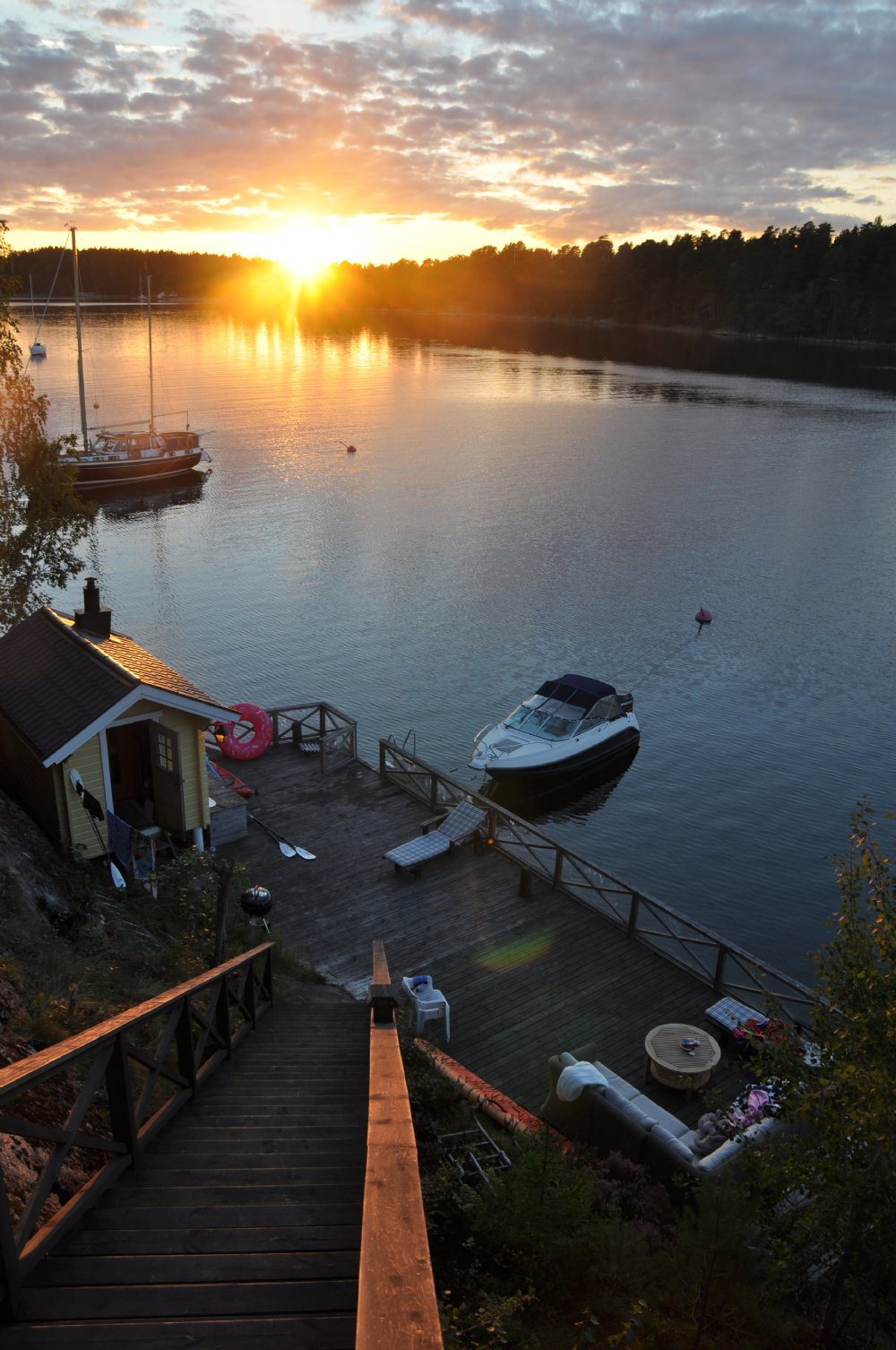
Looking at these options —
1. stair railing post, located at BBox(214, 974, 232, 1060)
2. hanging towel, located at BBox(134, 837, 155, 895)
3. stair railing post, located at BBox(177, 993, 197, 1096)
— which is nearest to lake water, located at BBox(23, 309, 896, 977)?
hanging towel, located at BBox(134, 837, 155, 895)

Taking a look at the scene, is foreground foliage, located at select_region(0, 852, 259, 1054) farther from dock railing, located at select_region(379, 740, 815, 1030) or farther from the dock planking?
dock railing, located at select_region(379, 740, 815, 1030)

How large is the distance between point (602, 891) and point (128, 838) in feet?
27.1

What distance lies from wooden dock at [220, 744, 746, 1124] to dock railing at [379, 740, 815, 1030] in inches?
11.4

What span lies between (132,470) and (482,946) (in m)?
54.9

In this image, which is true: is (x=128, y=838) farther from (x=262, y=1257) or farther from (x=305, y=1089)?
(x=262, y=1257)

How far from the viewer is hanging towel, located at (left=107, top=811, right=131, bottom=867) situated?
1427 cm

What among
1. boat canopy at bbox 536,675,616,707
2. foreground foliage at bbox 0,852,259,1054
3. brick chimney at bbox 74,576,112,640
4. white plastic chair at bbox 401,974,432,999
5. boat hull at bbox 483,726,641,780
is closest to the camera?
foreground foliage at bbox 0,852,259,1054

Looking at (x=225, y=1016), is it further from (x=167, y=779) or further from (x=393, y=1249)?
(x=167, y=779)

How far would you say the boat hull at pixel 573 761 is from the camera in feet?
85.7

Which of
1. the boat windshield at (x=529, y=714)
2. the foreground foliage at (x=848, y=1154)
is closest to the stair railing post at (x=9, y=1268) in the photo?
the foreground foliage at (x=848, y=1154)

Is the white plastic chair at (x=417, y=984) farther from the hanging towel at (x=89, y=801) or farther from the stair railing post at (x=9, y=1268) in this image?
the stair railing post at (x=9, y=1268)

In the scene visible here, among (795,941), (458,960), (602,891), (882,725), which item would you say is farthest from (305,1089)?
(882,725)

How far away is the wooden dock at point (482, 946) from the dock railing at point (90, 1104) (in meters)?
6.87

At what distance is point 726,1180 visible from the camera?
23.8 ft
